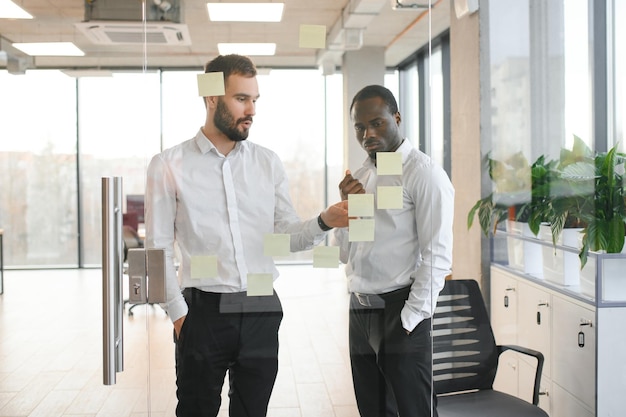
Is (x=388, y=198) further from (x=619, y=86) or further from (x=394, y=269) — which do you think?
(x=619, y=86)

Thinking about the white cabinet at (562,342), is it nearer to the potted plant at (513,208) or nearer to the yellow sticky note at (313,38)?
the potted plant at (513,208)

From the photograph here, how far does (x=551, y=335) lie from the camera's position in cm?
301

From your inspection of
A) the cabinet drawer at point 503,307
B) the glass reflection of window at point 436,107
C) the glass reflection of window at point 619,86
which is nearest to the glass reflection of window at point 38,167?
the glass reflection of window at point 436,107

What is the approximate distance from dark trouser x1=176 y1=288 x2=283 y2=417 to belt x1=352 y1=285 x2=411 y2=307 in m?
0.31

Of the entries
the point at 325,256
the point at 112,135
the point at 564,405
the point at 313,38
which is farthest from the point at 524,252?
the point at 112,135

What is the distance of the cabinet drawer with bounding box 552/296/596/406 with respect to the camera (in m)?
2.92

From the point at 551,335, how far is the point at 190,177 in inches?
66.9

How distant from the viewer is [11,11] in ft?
8.38

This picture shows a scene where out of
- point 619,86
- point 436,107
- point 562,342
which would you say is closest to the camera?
point 436,107

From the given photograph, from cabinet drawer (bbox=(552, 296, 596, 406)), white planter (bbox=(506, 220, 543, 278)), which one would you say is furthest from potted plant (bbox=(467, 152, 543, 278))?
cabinet drawer (bbox=(552, 296, 596, 406))

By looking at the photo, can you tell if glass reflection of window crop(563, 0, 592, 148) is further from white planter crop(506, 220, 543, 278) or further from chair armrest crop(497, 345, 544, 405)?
chair armrest crop(497, 345, 544, 405)

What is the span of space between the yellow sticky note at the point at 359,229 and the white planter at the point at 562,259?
92 cm

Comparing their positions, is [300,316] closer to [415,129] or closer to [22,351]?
[415,129]

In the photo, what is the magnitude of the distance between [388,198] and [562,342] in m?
1.07
